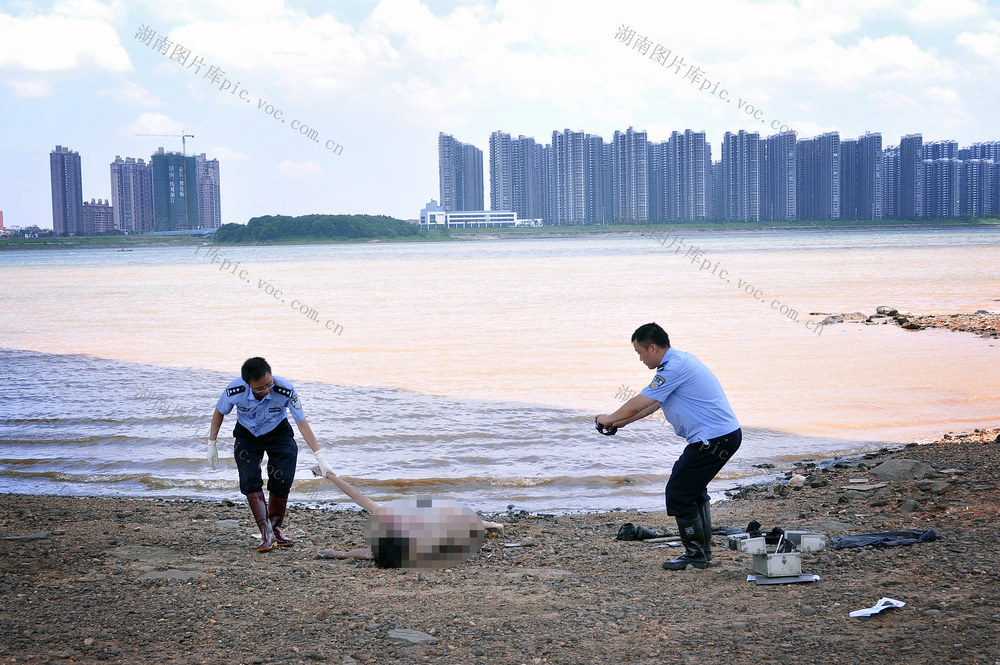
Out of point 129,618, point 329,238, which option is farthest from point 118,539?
point 329,238

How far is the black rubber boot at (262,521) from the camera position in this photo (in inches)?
282

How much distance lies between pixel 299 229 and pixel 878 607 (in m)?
148

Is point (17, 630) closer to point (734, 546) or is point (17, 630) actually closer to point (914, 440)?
point (734, 546)

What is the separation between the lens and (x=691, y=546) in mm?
6250

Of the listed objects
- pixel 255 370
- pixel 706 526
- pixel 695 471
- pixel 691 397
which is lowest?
pixel 706 526

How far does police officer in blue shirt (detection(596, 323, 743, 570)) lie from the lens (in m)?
5.90

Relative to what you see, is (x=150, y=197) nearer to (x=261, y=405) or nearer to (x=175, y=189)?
(x=175, y=189)

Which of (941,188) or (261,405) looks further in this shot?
(941,188)

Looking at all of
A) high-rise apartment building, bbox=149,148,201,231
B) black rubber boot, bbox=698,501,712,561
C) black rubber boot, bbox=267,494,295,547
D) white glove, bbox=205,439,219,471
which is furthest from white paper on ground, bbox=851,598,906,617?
high-rise apartment building, bbox=149,148,201,231

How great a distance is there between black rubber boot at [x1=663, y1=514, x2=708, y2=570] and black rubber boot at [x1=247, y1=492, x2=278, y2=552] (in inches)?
125

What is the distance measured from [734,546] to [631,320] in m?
23.8

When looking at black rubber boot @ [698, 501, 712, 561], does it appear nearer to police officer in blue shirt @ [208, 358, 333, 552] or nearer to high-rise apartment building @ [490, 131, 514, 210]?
police officer in blue shirt @ [208, 358, 333, 552]

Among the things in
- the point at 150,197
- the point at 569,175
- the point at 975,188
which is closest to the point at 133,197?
the point at 150,197

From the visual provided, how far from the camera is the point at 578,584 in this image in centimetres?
603
